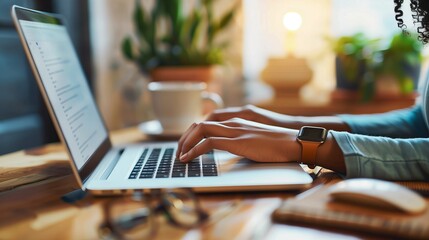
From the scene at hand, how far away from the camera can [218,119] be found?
98cm

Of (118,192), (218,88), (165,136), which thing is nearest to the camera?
(118,192)

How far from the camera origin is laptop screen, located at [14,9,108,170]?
0.68m

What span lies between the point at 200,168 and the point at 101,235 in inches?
11.0

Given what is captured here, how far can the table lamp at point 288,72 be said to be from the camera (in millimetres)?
1784

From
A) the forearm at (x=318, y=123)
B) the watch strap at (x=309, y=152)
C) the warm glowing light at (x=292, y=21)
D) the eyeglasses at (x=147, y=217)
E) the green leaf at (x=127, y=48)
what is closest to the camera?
the eyeglasses at (x=147, y=217)

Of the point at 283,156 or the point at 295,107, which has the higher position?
the point at 283,156

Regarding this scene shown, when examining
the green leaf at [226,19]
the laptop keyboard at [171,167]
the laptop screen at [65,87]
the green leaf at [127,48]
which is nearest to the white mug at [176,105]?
the laptop screen at [65,87]

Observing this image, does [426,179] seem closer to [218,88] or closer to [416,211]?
[416,211]

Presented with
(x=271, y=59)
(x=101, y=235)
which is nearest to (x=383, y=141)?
(x=101, y=235)

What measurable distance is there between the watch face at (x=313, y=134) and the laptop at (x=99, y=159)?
0.16 feet

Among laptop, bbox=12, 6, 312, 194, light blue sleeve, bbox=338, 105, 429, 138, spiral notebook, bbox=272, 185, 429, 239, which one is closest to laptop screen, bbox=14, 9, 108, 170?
laptop, bbox=12, 6, 312, 194

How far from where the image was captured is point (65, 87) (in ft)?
2.61

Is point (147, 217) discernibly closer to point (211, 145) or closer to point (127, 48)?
point (211, 145)

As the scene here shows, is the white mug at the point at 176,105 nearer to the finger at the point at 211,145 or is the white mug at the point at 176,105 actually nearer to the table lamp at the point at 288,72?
the finger at the point at 211,145
